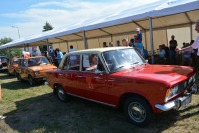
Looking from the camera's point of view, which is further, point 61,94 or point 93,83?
point 61,94

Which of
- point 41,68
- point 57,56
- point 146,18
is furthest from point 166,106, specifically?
point 57,56

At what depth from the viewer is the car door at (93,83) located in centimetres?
523

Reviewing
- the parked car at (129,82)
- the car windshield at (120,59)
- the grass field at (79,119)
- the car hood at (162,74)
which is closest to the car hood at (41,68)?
the grass field at (79,119)

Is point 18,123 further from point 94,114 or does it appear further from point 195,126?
point 195,126

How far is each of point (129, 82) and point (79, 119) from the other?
5.98ft

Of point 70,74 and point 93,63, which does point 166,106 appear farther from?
point 70,74

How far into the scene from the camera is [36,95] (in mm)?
8914

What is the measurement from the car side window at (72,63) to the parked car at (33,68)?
4.48 metres

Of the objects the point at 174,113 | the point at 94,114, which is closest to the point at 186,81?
the point at 174,113

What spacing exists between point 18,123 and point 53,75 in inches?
78.6

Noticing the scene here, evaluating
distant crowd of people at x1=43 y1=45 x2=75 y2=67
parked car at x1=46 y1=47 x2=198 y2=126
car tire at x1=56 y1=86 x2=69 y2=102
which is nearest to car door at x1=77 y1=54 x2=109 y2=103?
parked car at x1=46 y1=47 x2=198 y2=126

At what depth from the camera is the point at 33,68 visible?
1120cm

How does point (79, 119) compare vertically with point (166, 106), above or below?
below

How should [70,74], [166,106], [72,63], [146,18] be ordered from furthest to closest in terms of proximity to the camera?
[146,18], [72,63], [70,74], [166,106]
